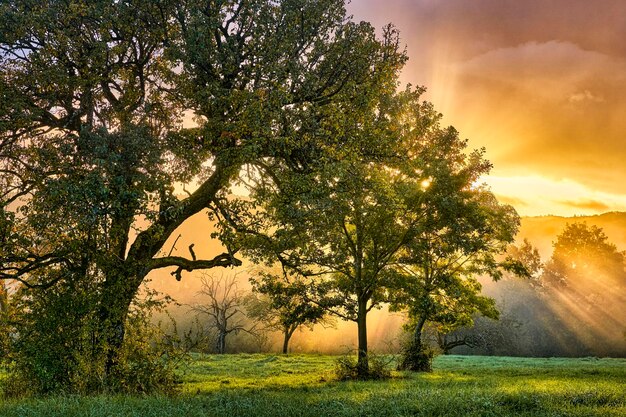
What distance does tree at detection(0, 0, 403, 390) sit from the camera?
45.8 ft

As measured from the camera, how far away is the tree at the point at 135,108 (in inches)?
549

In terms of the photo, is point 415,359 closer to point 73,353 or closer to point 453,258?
point 453,258

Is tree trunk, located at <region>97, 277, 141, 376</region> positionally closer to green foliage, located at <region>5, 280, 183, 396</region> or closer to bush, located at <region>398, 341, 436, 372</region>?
green foliage, located at <region>5, 280, 183, 396</region>

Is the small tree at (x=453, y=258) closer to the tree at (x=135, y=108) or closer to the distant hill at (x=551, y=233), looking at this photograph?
the tree at (x=135, y=108)

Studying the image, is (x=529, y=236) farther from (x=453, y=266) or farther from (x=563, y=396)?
(x=563, y=396)

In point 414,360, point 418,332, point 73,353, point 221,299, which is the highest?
point 221,299

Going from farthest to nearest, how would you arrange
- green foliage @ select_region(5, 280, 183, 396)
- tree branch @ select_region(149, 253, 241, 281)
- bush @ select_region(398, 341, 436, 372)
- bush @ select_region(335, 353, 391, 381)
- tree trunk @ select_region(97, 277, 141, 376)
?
1. bush @ select_region(398, 341, 436, 372)
2. bush @ select_region(335, 353, 391, 381)
3. tree branch @ select_region(149, 253, 241, 281)
4. tree trunk @ select_region(97, 277, 141, 376)
5. green foliage @ select_region(5, 280, 183, 396)

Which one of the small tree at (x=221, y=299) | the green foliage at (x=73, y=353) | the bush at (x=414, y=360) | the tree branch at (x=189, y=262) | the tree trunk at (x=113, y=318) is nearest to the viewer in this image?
the green foliage at (x=73, y=353)

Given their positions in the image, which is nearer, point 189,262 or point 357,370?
point 189,262

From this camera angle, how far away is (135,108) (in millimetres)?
18094

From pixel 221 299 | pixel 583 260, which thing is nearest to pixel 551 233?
pixel 583 260

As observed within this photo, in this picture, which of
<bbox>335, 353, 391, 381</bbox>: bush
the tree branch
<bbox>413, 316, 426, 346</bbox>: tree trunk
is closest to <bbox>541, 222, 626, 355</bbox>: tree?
<bbox>413, 316, 426, 346</bbox>: tree trunk

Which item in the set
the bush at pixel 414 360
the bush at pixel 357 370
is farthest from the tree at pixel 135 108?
the bush at pixel 414 360

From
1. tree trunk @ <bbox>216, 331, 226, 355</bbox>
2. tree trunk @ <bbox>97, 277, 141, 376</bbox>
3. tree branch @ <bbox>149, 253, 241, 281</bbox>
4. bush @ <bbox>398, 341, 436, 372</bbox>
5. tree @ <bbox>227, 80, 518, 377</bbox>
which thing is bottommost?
tree trunk @ <bbox>216, 331, 226, 355</bbox>
